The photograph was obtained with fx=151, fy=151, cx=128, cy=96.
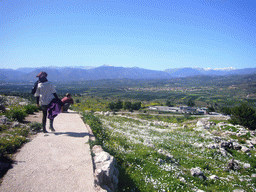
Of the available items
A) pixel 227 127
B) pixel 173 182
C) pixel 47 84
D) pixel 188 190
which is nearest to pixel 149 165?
pixel 173 182

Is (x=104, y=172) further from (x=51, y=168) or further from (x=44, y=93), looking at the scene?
(x=44, y=93)

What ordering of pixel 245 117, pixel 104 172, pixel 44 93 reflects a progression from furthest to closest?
pixel 245 117
pixel 44 93
pixel 104 172

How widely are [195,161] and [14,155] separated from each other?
39.6 feet

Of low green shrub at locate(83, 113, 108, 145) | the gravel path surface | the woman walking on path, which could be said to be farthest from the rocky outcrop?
the woman walking on path

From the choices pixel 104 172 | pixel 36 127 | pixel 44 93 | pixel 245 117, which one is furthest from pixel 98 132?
pixel 245 117

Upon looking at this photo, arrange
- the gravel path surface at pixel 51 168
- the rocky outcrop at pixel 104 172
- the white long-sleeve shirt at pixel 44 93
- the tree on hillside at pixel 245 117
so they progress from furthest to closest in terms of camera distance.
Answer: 1. the tree on hillside at pixel 245 117
2. the white long-sleeve shirt at pixel 44 93
3. the rocky outcrop at pixel 104 172
4. the gravel path surface at pixel 51 168

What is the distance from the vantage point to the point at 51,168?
6.31 m

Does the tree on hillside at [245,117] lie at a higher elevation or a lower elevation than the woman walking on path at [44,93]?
lower

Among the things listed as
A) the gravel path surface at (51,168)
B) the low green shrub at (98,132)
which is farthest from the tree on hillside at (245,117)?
the gravel path surface at (51,168)

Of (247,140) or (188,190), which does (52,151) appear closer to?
(188,190)

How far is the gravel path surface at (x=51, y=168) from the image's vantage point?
5289mm

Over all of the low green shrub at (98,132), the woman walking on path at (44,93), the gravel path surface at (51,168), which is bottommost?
the low green shrub at (98,132)

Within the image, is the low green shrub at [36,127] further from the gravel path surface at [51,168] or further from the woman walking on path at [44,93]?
the gravel path surface at [51,168]

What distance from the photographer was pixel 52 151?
772 cm
